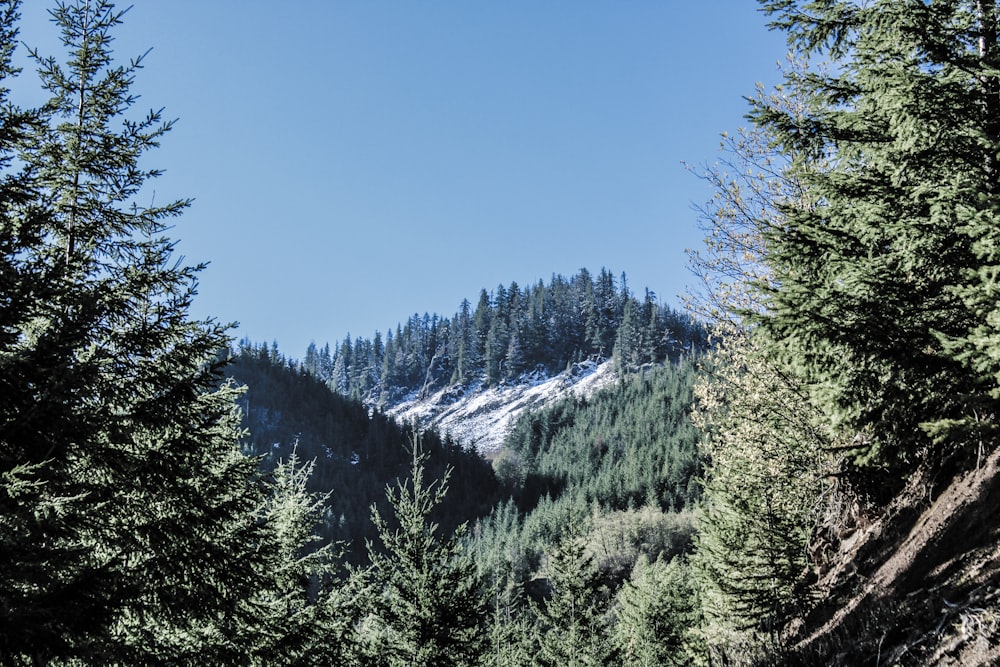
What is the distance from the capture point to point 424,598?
15.7m

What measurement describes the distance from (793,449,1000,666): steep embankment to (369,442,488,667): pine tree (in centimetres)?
865

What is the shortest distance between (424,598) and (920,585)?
1151 centimetres

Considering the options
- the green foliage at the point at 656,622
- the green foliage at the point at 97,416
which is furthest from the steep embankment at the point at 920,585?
the green foliage at the point at 656,622

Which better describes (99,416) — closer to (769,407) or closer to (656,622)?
(769,407)

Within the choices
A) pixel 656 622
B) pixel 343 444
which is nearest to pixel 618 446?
pixel 343 444

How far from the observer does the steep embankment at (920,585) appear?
5389 mm

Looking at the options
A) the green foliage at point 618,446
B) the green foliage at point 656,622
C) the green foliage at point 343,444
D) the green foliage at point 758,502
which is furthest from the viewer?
the green foliage at point 343,444

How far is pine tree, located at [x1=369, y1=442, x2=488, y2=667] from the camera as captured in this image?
15586 mm

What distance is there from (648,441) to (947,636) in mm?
150079

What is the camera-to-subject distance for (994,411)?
23.5 ft

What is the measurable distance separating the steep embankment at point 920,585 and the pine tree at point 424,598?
8652 mm

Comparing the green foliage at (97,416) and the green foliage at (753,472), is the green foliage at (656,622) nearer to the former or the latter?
the green foliage at (753,472)

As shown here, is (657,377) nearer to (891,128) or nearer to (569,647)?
(569,647)

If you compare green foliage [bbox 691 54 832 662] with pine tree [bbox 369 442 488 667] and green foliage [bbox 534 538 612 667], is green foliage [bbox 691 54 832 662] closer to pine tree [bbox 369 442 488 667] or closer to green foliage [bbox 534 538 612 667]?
pine tree [bbox 369 442 488 667]
